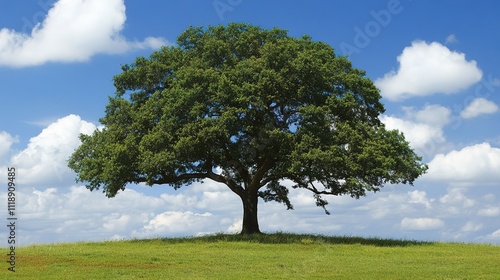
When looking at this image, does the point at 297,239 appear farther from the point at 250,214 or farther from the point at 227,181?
the point at 227,181

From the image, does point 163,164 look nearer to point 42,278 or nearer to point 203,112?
point 203,112

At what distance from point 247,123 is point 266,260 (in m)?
14.3

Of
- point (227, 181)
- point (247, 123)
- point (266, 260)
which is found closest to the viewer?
point (266, 260)

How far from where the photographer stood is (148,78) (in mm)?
48438

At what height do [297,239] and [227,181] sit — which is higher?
[227,181]

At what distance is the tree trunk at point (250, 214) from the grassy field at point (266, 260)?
78.9 inches

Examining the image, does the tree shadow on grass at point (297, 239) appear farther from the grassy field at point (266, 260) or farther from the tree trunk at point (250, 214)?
the tree trunk at point (250, 214)

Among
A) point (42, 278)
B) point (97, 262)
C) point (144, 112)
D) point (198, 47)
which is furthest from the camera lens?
point (198, 47)

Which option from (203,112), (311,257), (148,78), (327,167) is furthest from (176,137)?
(311,257)

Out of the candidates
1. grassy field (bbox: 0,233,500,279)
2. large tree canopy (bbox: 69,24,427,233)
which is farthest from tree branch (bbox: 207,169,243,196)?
grassy field (bbox: 0,233,500,279)

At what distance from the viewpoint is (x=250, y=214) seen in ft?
158

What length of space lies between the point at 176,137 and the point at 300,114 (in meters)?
9.15

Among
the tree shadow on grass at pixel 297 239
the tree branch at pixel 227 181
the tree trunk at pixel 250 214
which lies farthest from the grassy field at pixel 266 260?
the tree branch at pixel 227 181

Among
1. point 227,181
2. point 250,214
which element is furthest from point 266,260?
point 227,181
